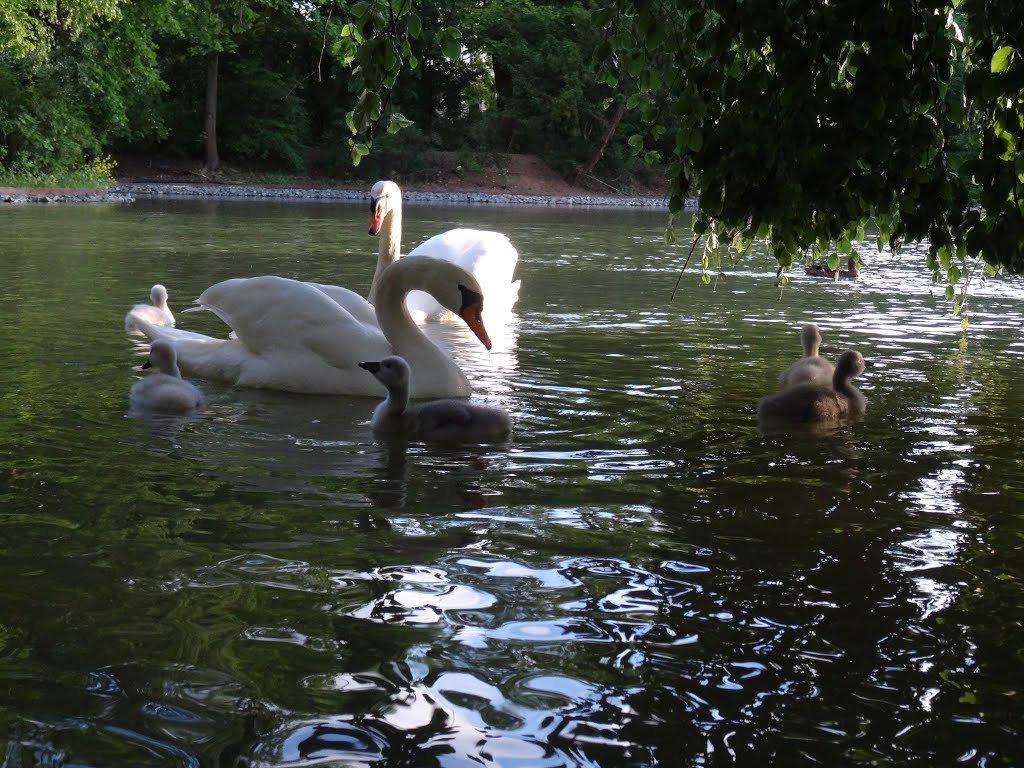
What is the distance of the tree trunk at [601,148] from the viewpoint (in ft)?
181

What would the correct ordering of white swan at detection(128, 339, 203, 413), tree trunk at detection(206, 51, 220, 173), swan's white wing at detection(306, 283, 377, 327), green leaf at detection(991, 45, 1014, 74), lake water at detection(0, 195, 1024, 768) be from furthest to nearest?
1. tree trunk at detection(206, 51, 220, 173)
2. swan's white wing at detection(306, 283, 377, 327)
3. white swan at detection(128, 339, 203, 413)
4. green leaf at detection(991, 45, 1014, 74)
5. lake water at detection(0, 195, 1024, 768)

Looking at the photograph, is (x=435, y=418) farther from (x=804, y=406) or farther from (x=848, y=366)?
(x=848, y=366)

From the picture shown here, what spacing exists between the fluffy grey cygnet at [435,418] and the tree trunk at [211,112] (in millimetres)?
44873

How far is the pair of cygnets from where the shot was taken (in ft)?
24.7

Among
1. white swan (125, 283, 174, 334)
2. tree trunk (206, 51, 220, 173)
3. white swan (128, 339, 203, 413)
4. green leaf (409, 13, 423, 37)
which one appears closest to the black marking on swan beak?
white swan (128, 339, 203, 413)

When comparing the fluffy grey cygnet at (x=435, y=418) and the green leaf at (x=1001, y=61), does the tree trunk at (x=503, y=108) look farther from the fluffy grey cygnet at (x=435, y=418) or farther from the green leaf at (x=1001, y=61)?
the green leaf at (x=1001, y=61)

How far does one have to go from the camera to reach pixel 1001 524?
5.39m

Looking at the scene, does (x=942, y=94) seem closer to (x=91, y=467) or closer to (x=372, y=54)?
(x=372, y=54)

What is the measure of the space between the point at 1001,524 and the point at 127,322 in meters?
7.07

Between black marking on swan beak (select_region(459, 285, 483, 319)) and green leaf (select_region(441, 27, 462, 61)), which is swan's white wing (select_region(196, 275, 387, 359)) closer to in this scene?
black marking on swan beak (select_region(459, 285, 483, 319))

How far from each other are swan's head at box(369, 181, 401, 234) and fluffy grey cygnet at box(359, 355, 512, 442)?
403 centimetres

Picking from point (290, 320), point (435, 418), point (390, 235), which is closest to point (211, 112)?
point (390, 235)

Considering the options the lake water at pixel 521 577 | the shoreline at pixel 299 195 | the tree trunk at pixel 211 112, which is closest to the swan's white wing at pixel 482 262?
the lake water at pixel 521 577

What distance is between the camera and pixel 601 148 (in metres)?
55.8
